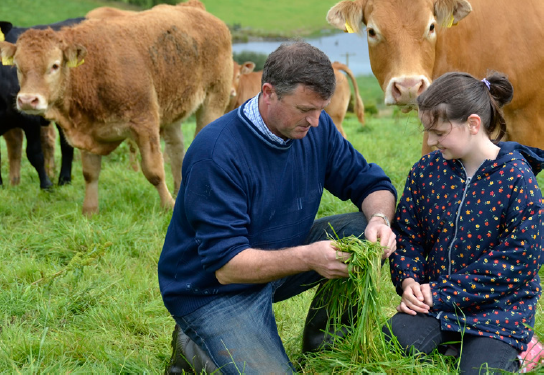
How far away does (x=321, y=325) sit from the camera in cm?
296

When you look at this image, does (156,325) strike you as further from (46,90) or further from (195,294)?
(46,90)

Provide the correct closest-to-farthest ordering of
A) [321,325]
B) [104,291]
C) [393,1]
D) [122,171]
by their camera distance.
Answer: [321,325] → [104,291] → [393,1] → [122,171]

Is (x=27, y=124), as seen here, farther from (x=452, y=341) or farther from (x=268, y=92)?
(x=452, y=341)

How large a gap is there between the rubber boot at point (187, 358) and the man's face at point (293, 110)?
1.11 m

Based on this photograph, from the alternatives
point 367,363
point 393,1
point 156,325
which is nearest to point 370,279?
point 367,363

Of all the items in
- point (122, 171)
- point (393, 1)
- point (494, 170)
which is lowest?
point (122, 171)

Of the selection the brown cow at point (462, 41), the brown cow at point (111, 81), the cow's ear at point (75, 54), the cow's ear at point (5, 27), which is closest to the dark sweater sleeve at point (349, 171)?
the brown cow at point (462, 41)

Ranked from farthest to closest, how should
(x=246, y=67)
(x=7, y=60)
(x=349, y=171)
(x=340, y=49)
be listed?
(x=340, y=49) → (x=246, y=67) → (x=7, y=60) → (x=349, y=171)

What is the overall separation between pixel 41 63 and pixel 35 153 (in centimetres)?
202

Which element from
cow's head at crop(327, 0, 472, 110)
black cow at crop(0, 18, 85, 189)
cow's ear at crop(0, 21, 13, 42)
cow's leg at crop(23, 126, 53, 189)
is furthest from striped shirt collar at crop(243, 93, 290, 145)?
cow's ear at crop(0, 21, 13, 42)

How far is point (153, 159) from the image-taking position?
20.3 feet

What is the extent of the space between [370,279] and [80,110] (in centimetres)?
428

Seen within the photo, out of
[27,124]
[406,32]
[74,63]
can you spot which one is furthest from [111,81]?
[406,32]

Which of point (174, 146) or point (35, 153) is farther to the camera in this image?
point (174, 146)
